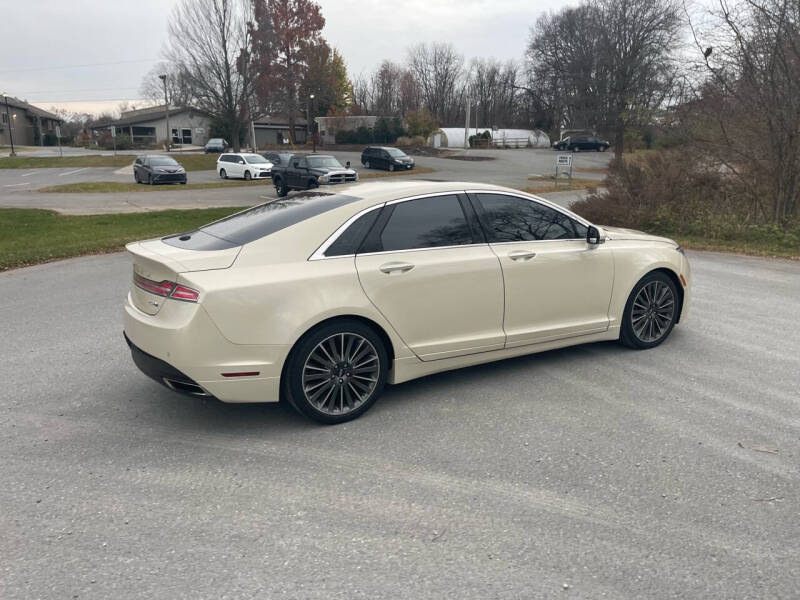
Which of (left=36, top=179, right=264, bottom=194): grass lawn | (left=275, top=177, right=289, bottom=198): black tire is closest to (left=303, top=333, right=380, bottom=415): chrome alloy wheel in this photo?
(left=275, top=177, right=289, bottom=198): black tire

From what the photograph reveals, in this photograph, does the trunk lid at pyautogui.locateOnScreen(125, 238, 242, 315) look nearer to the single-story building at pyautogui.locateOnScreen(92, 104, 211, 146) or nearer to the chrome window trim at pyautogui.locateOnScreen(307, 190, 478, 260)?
the chrome window trim at pyautogui.locateOnScreen(307, 190, 478, 260)

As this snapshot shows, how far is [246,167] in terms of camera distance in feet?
124

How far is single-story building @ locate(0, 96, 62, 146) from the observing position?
8150cm

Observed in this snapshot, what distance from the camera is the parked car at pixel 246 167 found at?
3747cm

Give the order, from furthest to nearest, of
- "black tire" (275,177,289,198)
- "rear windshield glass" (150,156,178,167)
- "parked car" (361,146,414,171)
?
"parked car" (361,146,414,171) < "rear windshield glass" (150,156,178,167) < "black tire" (275,177,289,198)

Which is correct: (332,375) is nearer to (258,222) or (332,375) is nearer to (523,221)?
(258,222)

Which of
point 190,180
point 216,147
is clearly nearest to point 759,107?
point 190,180

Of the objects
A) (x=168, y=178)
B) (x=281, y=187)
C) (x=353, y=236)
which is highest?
(x=353, y=236)

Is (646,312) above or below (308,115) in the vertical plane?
below

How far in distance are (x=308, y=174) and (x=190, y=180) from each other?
13029 millimetres

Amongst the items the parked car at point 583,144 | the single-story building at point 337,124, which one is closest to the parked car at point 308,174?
the parked car at point 583,144

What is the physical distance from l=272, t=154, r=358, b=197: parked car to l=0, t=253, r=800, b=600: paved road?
22.8 meters

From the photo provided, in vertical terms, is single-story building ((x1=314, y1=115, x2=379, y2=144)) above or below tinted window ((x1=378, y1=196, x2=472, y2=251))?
above

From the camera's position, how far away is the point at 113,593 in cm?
265
